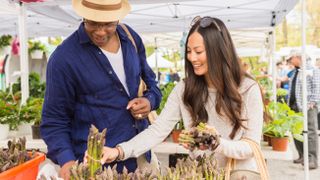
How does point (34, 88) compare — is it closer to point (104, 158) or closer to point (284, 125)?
point (284, 125)

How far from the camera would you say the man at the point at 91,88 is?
2016 mm

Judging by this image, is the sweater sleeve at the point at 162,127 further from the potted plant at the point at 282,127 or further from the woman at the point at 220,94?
the potted plant at the point at 282,127

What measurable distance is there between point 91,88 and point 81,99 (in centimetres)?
9

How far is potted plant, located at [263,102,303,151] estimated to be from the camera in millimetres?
3775

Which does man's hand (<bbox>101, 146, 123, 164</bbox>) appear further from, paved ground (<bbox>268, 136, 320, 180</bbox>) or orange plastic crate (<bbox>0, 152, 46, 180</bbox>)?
paved ground (<bbox>268, 136, 320, 180</bbox>)

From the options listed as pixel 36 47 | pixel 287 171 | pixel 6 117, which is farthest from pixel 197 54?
pixel 36 47

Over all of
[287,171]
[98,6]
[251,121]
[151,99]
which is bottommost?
[287,171]

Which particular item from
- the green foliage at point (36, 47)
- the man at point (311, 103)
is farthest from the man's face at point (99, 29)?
the green foliage at point (36, 47)

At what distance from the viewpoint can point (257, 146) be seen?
6.16 ft

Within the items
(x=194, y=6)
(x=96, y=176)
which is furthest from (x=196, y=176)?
(x=194, y=6)

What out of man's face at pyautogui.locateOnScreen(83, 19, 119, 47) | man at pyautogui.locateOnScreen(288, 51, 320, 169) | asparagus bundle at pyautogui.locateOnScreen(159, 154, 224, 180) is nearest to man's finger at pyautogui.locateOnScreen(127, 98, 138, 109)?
man's face at pyautogui.locateOnScreen(83, 19, 119, 47)

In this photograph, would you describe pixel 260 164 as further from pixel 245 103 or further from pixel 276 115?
pixel 276 115

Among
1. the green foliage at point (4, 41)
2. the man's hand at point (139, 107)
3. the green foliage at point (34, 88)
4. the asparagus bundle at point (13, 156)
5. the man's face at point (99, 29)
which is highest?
the green foliage at point (4, 41)

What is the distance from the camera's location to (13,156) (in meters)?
1.65
